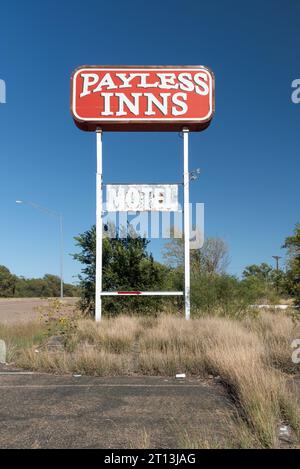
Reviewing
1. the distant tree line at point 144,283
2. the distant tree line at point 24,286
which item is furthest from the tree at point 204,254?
the distant tree line at point 24,286

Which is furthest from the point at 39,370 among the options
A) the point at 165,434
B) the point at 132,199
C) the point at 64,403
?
the point at 132,199

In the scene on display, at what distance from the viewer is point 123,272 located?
603 inches

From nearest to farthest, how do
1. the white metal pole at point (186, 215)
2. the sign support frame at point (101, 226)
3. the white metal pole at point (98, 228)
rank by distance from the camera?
1. the sign support frame at point (101, 226)
2. the white metal pole at point (98, 228)
3. the white metal pole at point (186, 215)

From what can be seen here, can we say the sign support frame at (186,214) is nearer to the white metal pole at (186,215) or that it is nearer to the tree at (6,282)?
the white metal pole at (186,215)

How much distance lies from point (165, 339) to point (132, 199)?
573 centimetres

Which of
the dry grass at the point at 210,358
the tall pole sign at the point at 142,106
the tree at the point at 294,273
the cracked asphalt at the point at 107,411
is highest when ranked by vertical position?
the tall pole sign at the point at 142,106

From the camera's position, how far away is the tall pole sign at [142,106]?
1408 centimetres

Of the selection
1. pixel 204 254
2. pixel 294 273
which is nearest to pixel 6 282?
pixel 204 254

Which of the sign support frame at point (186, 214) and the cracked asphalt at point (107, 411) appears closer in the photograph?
the cracked asphalt at point (107, 411)

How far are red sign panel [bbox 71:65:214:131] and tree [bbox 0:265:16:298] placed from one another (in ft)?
210

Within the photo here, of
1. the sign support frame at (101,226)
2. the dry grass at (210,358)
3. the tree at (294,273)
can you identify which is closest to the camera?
the dry grass at (210,358)

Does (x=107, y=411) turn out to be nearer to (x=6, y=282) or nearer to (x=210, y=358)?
(x=210, y=358)

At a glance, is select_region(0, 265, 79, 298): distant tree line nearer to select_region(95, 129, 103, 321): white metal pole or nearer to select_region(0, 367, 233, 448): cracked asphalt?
select_region(95, 129, 103, 321): white metal pole
